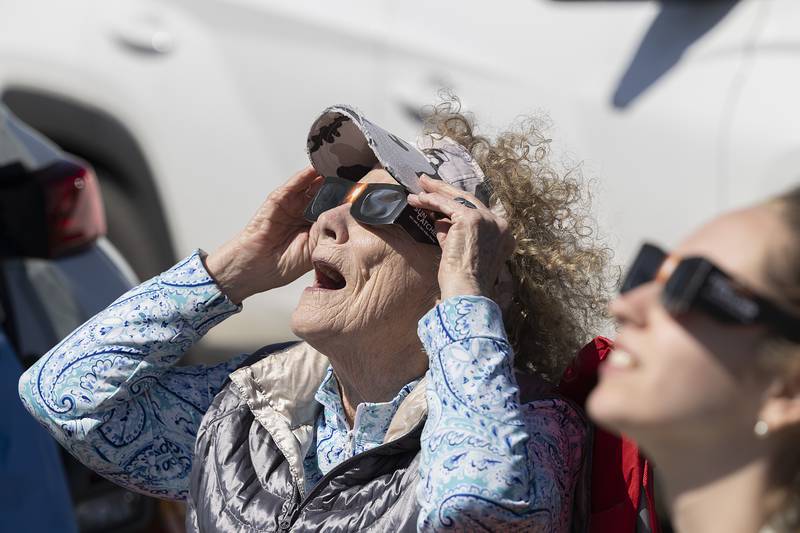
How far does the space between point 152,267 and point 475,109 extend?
4.95 feet

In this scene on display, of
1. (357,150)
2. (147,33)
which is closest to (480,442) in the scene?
(357,150)

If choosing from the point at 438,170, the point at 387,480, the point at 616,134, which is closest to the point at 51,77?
the point at 616,134

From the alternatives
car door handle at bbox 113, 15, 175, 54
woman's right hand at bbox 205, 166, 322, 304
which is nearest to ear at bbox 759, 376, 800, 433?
woman's right hand at bbox 205, 166, 322, 304

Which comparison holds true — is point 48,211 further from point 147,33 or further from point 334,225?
point 147,33

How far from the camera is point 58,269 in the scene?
302cm

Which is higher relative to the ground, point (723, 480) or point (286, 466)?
point (723, 480)

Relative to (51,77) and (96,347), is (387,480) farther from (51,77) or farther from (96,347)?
(51,77)

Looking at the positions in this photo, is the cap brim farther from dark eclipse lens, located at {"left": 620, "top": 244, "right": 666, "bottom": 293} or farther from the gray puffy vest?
dark eclipse lens, located at {"left": 620, "top": 244, "right": 666, "bottom": 293}

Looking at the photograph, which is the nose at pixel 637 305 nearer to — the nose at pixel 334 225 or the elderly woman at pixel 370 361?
the elderly woman at pixel 370 361

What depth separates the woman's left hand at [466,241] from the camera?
1.92 m

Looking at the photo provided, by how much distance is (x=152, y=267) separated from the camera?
14.5 feet

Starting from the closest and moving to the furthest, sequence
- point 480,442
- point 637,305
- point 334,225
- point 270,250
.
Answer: point 637,305
point 480,442
point 334,225
point 270,250

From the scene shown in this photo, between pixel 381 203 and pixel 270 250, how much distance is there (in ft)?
1.31

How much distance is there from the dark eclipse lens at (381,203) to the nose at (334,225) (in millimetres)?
78
